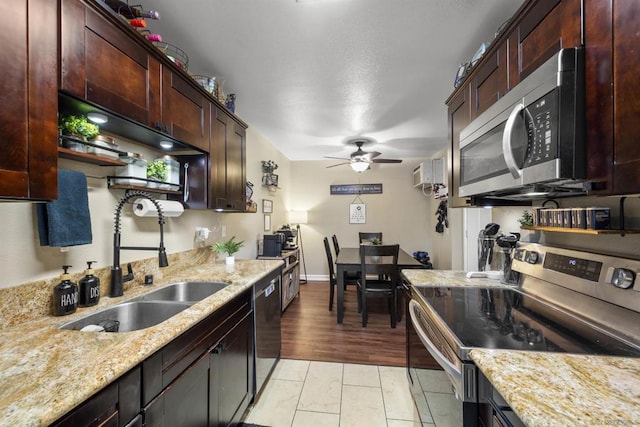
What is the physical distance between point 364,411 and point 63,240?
204cm

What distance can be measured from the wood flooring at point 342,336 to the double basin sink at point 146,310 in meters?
1.25

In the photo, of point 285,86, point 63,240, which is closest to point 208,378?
point 63,240

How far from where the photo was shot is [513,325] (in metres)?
1.10

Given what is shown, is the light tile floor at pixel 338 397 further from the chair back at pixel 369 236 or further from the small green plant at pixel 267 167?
the chair back at pixel 369 236

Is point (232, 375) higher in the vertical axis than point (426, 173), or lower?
lower

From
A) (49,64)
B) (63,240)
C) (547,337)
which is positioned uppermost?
(49,64)

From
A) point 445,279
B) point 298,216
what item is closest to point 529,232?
point 445,279

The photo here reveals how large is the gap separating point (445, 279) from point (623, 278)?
0.90 meters

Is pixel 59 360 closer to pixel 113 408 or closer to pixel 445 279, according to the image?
pixel 113 408

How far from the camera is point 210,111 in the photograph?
2.03 m

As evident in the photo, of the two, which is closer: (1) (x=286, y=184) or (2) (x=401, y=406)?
(2) (x=401, y=406)

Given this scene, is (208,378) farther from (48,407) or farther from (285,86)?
(285,86)

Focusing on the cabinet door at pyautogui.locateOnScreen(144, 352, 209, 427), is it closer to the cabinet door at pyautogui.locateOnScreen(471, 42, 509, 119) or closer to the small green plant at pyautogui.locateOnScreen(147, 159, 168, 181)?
the small green plant at pyautogui.locateOnScreen(147, 159, 168, 181)

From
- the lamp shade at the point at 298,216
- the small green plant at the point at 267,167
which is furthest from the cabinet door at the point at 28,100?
the lamp shade at the point at 298,216
